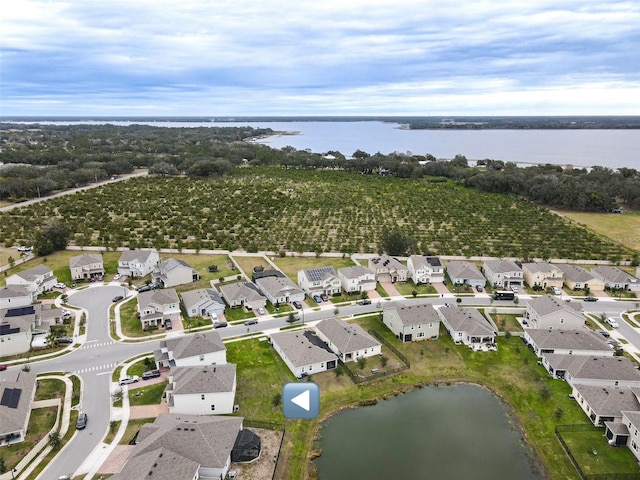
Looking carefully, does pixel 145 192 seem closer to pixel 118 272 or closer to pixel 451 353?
pixel 118 272

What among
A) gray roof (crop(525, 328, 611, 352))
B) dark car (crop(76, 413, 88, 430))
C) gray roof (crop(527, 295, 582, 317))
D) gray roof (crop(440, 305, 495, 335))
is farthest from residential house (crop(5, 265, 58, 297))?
gray roof (crop(527, 295, 582, 317))

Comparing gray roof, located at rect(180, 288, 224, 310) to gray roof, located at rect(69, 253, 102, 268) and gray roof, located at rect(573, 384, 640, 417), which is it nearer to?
gray roof, located at rect(69, 253, 102, 268)

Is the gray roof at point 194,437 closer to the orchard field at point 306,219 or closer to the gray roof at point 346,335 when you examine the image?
the gray roof at point 346,335

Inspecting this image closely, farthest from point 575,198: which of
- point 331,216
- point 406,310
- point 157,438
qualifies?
point 157,438

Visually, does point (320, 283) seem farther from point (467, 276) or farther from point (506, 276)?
point (506, 276)

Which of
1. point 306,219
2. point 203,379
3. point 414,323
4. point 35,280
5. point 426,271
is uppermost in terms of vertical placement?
point 203,379

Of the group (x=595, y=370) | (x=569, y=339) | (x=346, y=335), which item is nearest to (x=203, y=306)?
(x=346, y=335)
